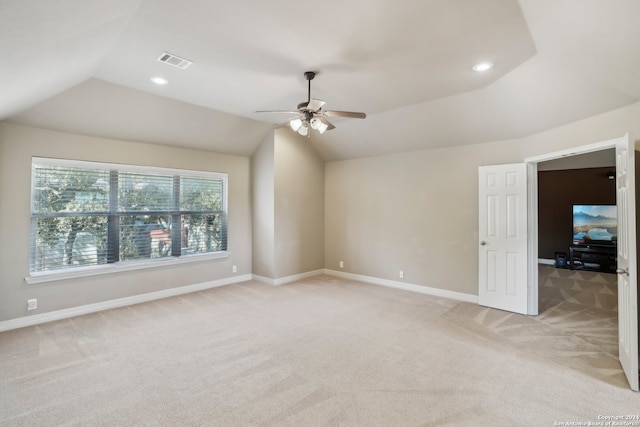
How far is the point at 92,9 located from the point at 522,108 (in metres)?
4.35

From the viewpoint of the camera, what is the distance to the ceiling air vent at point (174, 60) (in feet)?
9.89

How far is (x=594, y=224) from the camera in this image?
24.1 ft

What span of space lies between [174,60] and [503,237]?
4722 mm

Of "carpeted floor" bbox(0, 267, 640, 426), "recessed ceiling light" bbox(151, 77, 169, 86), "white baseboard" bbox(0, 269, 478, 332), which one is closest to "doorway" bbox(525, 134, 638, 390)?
"carpeted floor" bbox(0, 267, 640, 426)

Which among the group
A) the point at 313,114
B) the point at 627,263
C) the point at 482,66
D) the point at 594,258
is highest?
the point at 482,66

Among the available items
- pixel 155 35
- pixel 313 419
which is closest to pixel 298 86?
pixel 155 35

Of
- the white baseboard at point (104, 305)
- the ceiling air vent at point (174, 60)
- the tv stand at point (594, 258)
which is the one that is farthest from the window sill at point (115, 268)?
the tv stand at point (594, 258)

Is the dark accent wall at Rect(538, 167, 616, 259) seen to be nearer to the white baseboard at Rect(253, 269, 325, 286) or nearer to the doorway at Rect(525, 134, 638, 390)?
the doorway at Rect(525, 134, 638, 390)

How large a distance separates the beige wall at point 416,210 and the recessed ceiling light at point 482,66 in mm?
1357

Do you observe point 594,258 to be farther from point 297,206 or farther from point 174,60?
point 174,60

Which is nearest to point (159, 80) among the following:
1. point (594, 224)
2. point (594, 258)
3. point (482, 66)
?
point (482, 66)

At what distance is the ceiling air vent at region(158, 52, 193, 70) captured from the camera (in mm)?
3016

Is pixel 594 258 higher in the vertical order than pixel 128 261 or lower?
lower

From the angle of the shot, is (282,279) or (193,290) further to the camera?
(282,279)
